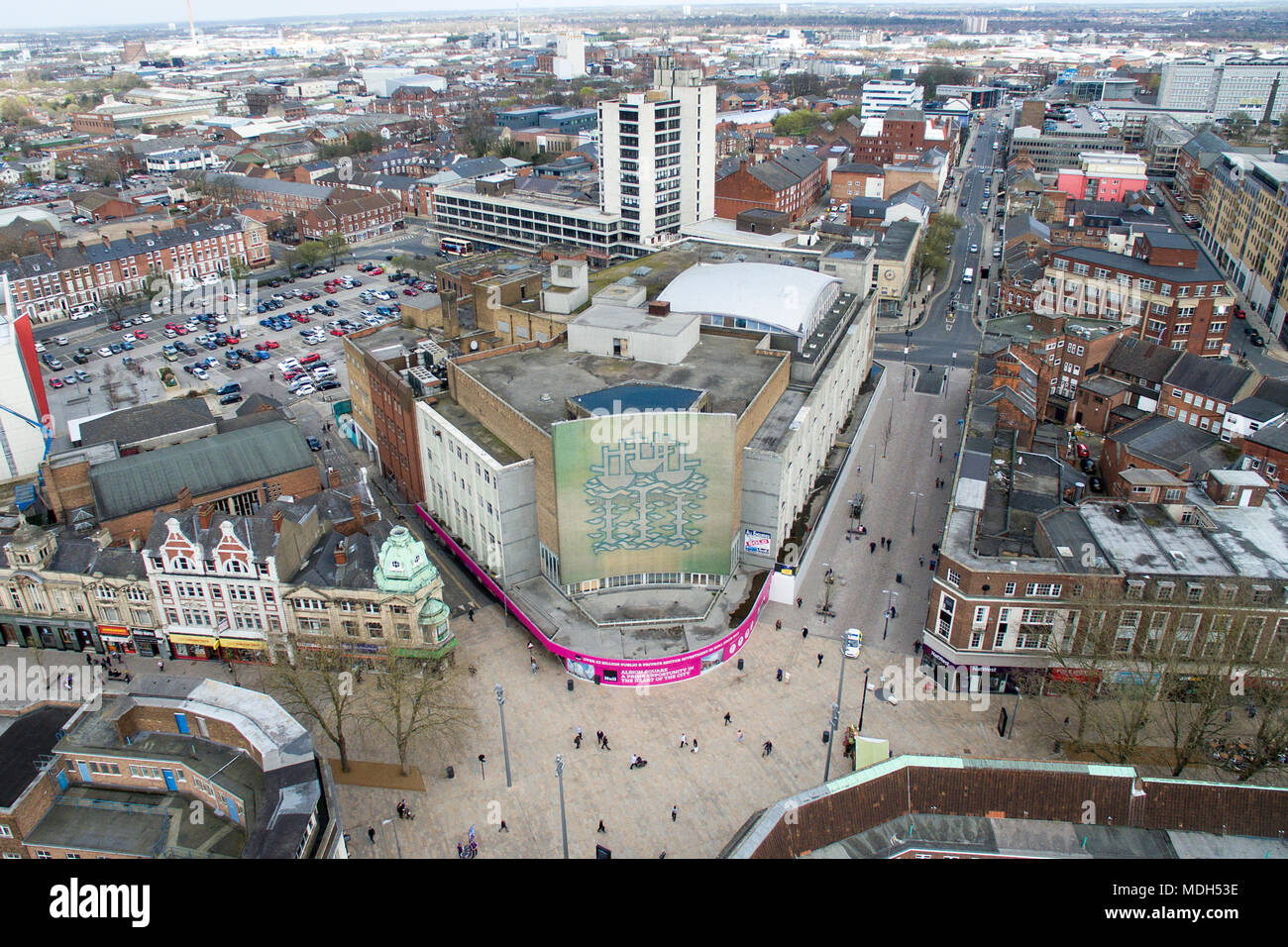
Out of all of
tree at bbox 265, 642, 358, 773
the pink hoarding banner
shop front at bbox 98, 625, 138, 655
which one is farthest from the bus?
tree at bbox 265, 642, 358, 773

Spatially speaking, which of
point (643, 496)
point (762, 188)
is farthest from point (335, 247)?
point (643, 496)

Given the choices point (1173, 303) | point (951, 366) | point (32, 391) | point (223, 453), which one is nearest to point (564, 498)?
point (223, 453)

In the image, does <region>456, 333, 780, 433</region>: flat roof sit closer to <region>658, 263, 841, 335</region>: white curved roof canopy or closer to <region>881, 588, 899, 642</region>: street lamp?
<region>658, 263, 841, 335</region>: white curved roof canopy

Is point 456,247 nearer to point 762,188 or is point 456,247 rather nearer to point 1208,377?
point 762,188

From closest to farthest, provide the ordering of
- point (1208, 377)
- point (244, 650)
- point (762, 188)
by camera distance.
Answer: point (244, 650), point (1208, 377), point (762, 188)

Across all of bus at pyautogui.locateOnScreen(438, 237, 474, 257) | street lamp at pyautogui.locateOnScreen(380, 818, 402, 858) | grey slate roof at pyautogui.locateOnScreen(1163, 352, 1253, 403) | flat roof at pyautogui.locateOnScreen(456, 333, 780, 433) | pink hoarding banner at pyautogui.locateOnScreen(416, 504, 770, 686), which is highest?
flat roof at pyautogui.locateOnScreen(456, 333, 780, 433)
